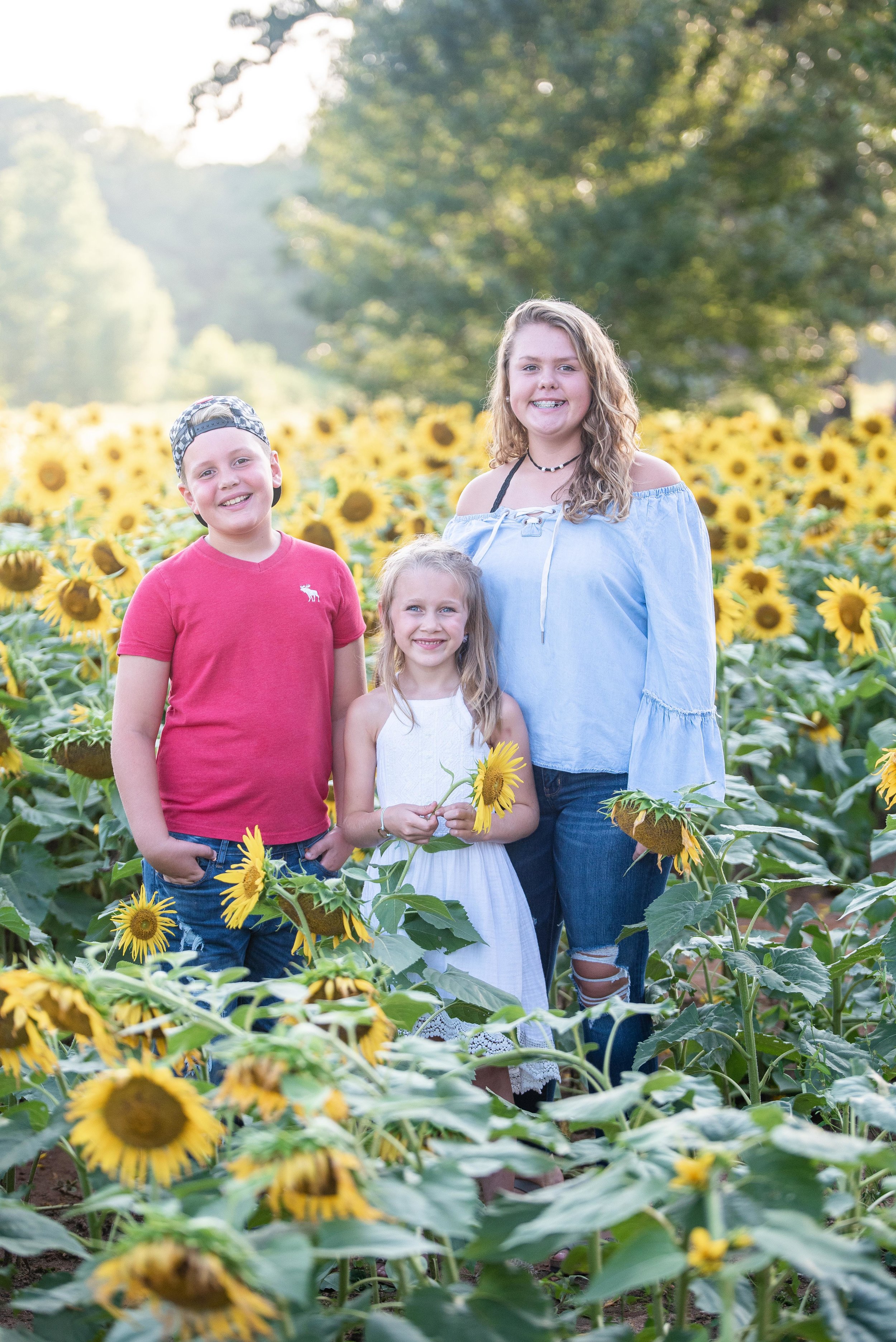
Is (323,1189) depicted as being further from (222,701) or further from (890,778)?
(890,778)

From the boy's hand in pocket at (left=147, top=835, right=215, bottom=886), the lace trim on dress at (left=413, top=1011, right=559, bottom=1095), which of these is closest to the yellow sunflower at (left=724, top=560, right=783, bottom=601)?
the lace trim on dress at (left=413, top=1011, right=559, bottom=1095)

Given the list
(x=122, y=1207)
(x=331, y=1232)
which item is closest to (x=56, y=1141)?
(x=122, y=1207)

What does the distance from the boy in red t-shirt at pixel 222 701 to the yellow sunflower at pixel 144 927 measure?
2.7 inches

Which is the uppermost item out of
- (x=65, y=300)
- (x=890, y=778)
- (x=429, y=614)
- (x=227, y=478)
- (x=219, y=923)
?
(x=65, y=300)

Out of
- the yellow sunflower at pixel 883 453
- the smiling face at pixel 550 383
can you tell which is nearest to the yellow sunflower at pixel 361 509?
the smiling face at pixel 550 383

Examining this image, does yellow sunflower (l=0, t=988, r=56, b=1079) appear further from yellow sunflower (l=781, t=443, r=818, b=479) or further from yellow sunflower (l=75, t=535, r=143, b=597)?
yellow sunflower (l=781, t=443, r=818, b=479)

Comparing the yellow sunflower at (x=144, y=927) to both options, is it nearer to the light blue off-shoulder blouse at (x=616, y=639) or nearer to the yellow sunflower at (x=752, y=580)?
the light blue off-shoulder blouse at (x=616, y=639)

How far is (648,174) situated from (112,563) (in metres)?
10.8

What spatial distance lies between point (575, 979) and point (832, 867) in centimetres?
204

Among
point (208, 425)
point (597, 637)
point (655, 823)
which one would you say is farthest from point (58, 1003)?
point (597, 637)

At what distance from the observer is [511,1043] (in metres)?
2.49

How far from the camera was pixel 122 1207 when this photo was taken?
53.6 inches

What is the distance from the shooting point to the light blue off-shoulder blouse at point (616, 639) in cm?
263

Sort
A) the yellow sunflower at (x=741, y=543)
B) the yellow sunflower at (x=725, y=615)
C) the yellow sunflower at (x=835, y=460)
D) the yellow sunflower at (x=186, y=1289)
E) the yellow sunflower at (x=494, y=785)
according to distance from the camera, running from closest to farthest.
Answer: the yellow sunflower at (x=186, y=1289)
the yellow sunflower at (x=494, y=785)
the yellow sunflower at (x=725, y=615)
the yellow sunflower at (x=741, y=543)
the yellow sunflower at (x=835, y=460)
